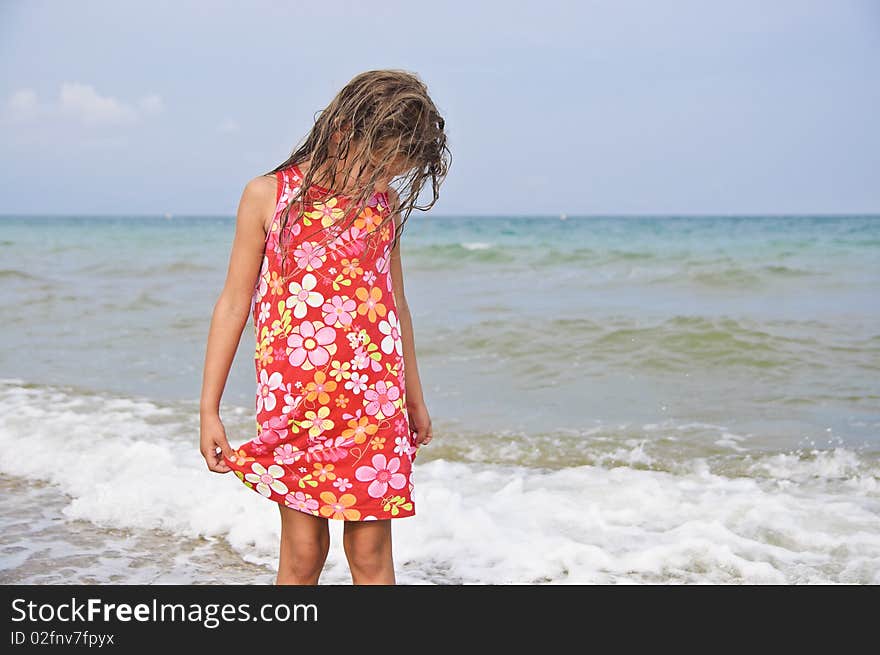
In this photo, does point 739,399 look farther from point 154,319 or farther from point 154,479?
point 154,319

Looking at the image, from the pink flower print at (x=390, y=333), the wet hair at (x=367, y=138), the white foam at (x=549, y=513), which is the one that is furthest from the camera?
the white foam at (x=549, y=513)

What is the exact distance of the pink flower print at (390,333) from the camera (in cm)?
217

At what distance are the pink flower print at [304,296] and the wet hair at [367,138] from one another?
7cm

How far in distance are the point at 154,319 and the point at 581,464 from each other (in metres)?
6.26

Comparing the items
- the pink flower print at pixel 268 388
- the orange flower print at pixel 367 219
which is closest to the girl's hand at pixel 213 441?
the pink flower print at pixel 268 388

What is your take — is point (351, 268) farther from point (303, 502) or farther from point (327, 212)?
point (303, 502)

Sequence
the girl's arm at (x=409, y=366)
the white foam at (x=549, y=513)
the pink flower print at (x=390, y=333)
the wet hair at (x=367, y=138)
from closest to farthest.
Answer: the wet hair at (x=367, y=138), the pink flower print at (x=390, y=333), the girl's arm at (x=409, y=366), the white foam at (x=549, y=513)

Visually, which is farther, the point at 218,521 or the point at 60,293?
the point at 60,293

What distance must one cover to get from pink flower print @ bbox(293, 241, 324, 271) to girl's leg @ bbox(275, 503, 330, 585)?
57 cm

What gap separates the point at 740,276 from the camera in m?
13.5

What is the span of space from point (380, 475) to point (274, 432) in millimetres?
263

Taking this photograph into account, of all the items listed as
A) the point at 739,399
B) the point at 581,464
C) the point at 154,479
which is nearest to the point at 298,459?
the point at 154,479

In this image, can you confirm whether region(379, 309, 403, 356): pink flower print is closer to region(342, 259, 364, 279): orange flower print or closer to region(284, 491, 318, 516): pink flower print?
region(342, 259, 364, 279): orange flower print

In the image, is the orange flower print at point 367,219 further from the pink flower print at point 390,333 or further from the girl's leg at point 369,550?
the girl's leg at point 369,550
